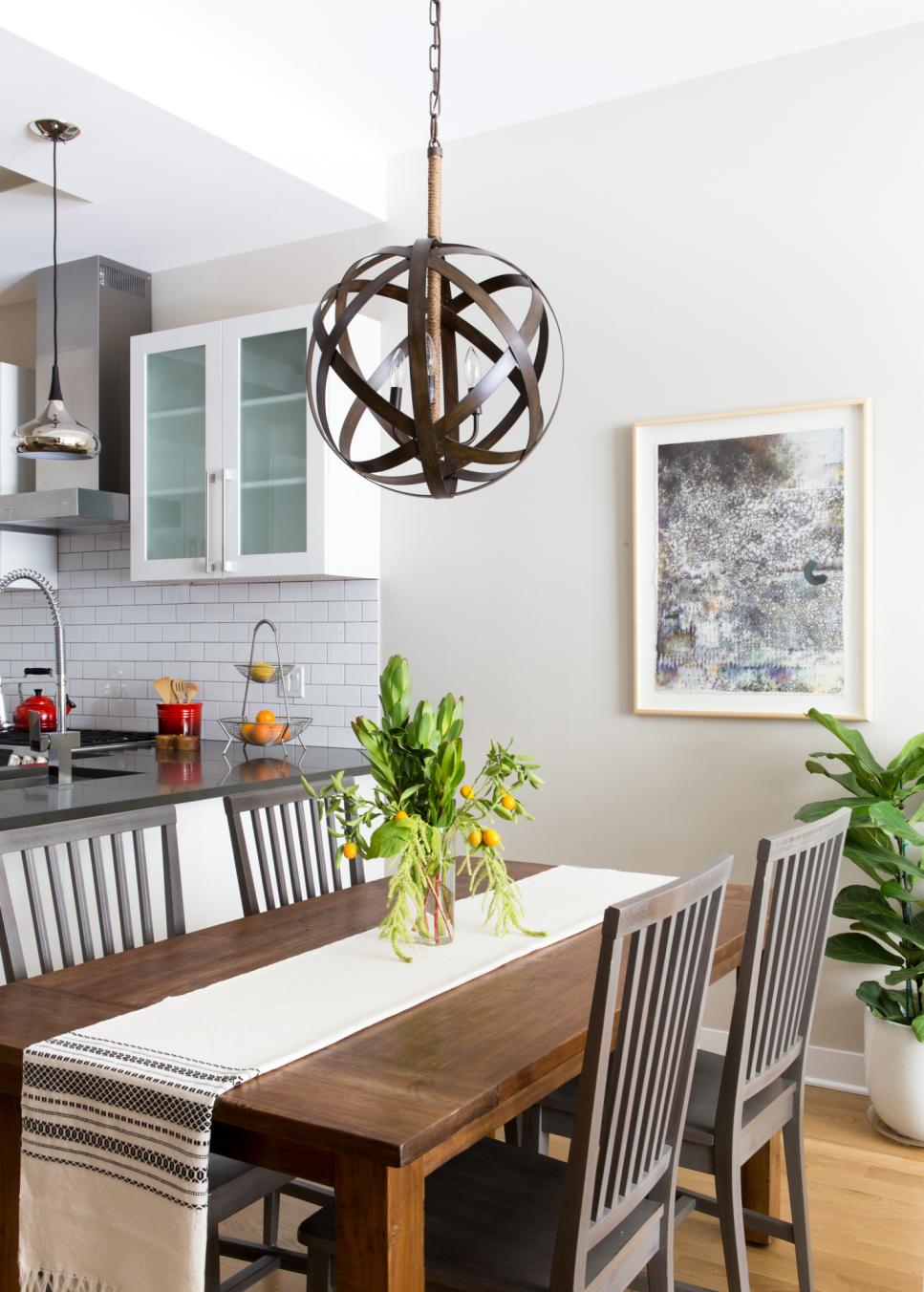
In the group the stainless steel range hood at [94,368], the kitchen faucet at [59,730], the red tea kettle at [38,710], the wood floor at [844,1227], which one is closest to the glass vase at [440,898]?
the wood floor at [844,1227]

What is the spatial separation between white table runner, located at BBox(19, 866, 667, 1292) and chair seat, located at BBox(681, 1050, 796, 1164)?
61 centimetres

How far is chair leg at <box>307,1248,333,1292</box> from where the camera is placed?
1770mm

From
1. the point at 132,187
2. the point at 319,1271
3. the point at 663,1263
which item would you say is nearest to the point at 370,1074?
the point at 319,1271

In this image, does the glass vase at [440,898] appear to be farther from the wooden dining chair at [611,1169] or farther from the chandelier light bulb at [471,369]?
the chandelier light bulb at [471,369]

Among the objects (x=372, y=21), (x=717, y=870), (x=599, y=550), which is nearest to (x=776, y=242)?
(x=599, y=550)

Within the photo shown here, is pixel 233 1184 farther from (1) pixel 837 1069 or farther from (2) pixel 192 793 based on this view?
(1) pixel 837 1069

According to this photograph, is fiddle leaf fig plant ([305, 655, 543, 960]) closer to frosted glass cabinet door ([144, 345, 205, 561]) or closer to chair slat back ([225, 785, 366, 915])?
chair slat back ([225, 785, 366, 915])

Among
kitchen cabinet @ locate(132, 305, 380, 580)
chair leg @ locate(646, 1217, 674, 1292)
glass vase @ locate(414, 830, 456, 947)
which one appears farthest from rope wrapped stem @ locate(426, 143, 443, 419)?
kitchen cabinet @ locate(132, 305, 380, 580)

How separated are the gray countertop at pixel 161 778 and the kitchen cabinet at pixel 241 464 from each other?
0.61 meters

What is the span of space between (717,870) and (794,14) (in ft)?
8.19

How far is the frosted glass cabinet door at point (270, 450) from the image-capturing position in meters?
3.85

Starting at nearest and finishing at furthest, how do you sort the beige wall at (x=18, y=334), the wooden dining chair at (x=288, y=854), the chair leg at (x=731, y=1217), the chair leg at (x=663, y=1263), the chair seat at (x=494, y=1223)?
the chair seat at (x=494, y=1223) → the chair leg at (x=663, y=1263) → the chair leg at (x=731, y=1217) → the wooden dining chair at (x=288, y=854) → the beige wall at (x=18, y=334)

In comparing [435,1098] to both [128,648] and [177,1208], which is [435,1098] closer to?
[177,1208]

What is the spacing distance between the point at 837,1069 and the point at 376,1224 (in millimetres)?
2338
